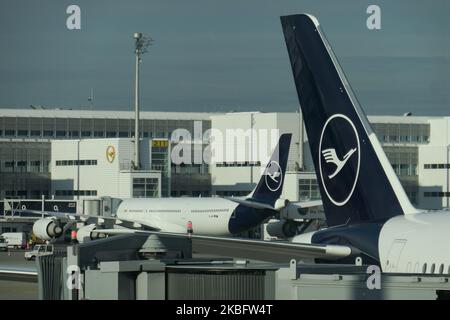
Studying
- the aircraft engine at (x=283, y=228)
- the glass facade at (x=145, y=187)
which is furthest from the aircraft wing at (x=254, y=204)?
the glass facade at (x=145, y=187)

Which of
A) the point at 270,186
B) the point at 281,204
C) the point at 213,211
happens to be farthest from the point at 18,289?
the point at 270,186

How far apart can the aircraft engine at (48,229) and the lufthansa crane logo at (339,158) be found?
7741 centimetres

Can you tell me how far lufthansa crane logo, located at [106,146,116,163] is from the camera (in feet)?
474

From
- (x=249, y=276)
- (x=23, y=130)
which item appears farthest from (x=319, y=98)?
(x=23, y=130)

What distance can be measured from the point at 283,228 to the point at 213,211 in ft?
24.3

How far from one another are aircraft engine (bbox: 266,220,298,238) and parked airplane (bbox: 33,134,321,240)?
123 cm

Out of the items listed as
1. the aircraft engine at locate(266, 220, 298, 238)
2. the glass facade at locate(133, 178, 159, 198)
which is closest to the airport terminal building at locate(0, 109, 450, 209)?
the glass facade at locate(133, 178, 159, 198)

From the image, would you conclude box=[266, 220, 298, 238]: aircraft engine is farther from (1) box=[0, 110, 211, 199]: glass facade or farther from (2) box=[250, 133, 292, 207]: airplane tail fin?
(1) box=[0, 110, 211, 199]: glass facade

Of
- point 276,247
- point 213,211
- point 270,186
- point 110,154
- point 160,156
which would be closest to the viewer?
point 276,247

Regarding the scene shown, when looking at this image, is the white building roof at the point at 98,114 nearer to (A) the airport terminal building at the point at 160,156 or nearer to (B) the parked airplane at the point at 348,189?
(A) the airport terminal building at the point at 160,156

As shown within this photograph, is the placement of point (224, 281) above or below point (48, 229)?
above

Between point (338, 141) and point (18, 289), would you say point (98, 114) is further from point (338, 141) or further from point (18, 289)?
point (338, 141)

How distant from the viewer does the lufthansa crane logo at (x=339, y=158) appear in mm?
29234

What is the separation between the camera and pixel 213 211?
118m
